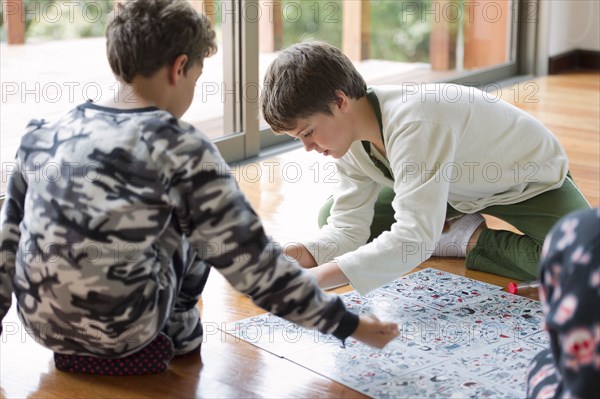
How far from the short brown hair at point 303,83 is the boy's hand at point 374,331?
38 centimetres

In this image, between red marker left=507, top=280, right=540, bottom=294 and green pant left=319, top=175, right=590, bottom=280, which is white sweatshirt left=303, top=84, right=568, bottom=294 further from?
red marker left=507, top=280, right=540, bottom=294

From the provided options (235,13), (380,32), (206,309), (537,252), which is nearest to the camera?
(206,309)

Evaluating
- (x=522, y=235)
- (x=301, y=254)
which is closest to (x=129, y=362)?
(x=301, y=254)

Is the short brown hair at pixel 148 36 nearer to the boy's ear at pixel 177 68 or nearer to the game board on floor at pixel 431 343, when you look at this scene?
the boy's ear at pixel 177 68

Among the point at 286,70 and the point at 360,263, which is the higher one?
the point at 286,70

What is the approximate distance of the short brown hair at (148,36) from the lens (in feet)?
4.07

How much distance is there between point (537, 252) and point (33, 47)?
1.19m

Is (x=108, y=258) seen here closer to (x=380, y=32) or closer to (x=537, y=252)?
(x=537, y=252)

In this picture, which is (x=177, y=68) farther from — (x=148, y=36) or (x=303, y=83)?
(x=303, y=83)

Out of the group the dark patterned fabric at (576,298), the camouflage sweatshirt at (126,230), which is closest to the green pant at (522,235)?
the camouflage sweatshirt at (126,230)

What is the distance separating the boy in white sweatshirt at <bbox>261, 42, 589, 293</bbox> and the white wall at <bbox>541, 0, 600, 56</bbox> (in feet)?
7.81

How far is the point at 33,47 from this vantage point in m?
2.12

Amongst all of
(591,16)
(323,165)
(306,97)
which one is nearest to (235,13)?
(323,165)

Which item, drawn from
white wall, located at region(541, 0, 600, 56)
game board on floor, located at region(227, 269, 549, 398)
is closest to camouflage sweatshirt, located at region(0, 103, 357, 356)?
game board on floor, located at region(227, 269, 549, 398)
